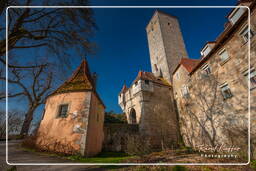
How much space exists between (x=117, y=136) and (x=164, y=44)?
17589mm

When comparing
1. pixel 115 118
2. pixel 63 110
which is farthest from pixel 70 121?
pixel 115 118

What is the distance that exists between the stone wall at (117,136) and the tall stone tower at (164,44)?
10.3 meters

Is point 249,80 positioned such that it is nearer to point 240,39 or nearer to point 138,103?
point 240,39

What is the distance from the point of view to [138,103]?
16.1 meters

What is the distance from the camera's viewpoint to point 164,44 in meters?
21.3

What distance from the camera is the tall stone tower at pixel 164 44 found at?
66.8 ft

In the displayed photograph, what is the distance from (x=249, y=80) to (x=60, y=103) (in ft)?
40.1

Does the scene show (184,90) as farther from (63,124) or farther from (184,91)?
(63,124)

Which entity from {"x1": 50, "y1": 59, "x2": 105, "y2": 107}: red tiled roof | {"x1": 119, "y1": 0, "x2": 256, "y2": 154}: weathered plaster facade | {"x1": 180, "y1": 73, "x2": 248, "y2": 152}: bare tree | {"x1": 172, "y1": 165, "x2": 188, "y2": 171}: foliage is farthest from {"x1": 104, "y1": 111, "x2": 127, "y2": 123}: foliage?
{"x1": 172, "y1": 165, "x2": 188, "y2": 171}: foliage

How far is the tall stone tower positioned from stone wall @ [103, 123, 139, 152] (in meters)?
10.3

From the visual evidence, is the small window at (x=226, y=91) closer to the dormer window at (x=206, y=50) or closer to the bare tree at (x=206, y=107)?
the bare tree at (x=206, y=107)

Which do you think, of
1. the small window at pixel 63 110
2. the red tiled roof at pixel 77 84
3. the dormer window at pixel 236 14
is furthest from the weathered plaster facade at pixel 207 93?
the small window at pixel 63 110

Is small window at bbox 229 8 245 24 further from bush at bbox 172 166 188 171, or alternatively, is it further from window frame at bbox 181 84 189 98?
bush at bbox 172 166 188 171

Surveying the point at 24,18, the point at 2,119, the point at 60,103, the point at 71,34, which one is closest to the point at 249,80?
the point at 71,34
